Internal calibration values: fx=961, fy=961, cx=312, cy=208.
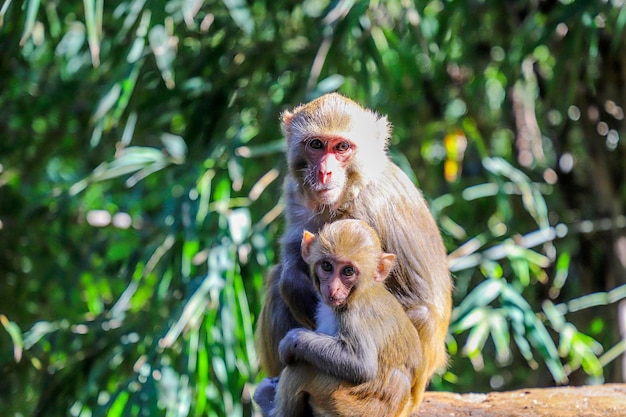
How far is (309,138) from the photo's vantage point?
5031 millimetres

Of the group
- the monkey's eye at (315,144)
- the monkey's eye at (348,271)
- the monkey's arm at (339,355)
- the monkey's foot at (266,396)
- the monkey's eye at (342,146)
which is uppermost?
the monkey's eye at (315,144)

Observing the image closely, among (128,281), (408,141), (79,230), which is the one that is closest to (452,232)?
(408,141)

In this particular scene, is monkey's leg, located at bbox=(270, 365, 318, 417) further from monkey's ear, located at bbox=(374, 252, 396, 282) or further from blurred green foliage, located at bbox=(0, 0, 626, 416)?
blurred green foliage, located at bbox=(0, 0, 626, 416)

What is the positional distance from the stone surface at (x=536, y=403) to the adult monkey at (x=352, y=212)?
29cm

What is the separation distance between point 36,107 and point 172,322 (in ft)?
11.4

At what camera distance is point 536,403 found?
532 cm

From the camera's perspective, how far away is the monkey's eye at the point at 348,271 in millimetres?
4324

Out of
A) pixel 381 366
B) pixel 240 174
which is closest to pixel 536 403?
pixel 381 366

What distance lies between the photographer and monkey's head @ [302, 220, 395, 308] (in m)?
4.32

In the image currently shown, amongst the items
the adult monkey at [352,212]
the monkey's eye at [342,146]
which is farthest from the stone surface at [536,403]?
the monkey's eye at [342,146]

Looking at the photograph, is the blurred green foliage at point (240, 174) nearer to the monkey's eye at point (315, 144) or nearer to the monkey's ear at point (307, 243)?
the monkey's eye at point (315, 144)

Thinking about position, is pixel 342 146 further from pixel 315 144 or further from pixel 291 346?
pixel 291 346

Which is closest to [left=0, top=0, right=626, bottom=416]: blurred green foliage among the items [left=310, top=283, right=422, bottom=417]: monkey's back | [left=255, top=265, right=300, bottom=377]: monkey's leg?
[left=255, top=265, right=300, bottom=377]: monkey's leg

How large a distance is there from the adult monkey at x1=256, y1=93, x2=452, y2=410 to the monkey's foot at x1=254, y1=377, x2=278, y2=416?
35 centimetres
